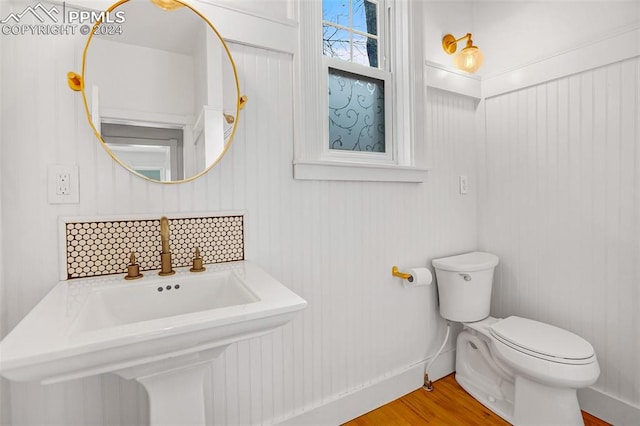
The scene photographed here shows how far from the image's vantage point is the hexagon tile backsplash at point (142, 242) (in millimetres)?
1056

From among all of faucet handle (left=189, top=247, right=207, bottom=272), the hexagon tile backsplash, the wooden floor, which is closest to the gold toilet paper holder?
the wooden floor

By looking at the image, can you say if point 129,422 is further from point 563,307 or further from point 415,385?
point 563,307

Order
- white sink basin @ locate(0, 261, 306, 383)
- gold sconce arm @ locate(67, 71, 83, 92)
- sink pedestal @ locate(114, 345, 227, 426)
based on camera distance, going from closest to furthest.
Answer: white sink basin @ locate(0, 261, 306, 383)
sink pedestal @ locate(114, 345, 227, 426)
gold sconce arm @ locate(67, 71, 83, 92)

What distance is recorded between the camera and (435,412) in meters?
1.64

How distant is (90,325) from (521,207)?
2.16 metres

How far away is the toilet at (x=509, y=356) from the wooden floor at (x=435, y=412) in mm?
66

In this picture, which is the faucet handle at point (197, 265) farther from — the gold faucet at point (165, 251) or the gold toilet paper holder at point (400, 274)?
the gold toilet paper holder at point (400, 274)

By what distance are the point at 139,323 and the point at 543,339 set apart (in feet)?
5.54

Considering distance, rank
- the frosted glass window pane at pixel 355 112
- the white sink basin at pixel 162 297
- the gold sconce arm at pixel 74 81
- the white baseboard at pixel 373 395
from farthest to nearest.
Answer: the frosted glass window pane at pixel 355 112 → the white baseboard at pixel 373 395 → the gold sconce arm at pixel 74 81 → the white sink basin at pixel 162 297

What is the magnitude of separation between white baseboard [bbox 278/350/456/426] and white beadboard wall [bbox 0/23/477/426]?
34 millimetres

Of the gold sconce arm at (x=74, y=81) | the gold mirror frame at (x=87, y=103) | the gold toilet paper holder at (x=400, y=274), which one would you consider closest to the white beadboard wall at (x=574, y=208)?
the gold toilet paper holder at (x=400, y=274)

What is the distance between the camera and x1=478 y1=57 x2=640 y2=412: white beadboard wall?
5.00 ft

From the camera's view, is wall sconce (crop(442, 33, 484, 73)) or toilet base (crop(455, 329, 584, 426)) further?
wall sconce (crop(442, 33, 484, 73))

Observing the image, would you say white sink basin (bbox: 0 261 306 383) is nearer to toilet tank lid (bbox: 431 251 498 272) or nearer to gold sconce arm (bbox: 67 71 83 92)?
gold sconce arm (bbox: 67 71 83 92)
